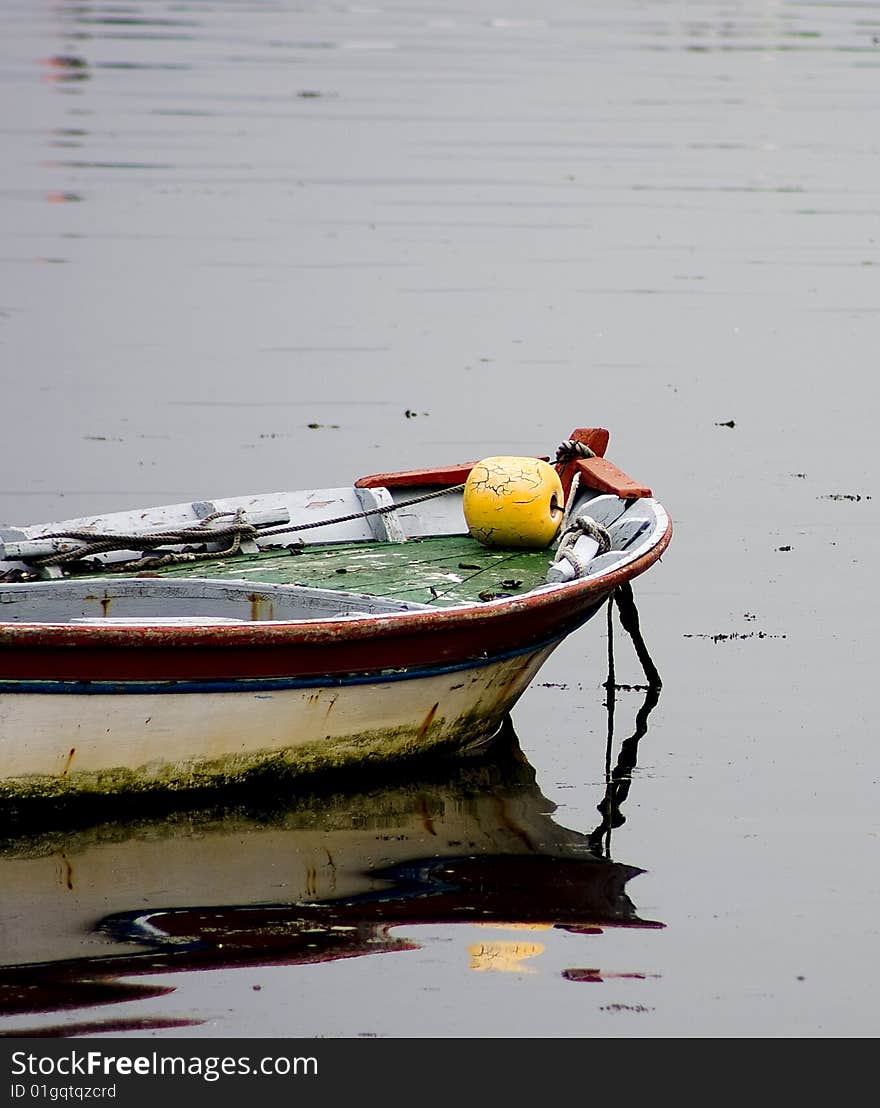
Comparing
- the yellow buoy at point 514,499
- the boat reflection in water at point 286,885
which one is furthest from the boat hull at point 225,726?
the yellow buoy at point 514,499

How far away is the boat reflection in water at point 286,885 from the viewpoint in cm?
595

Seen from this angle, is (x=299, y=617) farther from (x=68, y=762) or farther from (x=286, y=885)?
(x=286, y=885)

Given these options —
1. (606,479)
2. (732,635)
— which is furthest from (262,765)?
(732,635)

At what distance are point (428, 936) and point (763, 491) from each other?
19.9ft

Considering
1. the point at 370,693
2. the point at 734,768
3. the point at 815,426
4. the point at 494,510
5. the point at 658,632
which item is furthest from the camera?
the point at 815,426

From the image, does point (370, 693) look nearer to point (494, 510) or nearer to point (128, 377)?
point (494, 510)

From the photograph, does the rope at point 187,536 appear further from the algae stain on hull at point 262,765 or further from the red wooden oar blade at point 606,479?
the algae stain on hull at point 262,765

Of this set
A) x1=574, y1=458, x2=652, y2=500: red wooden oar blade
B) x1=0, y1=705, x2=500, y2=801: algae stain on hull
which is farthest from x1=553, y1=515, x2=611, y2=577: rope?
x1=0, y1=705, x2=500, y2=801: algae stain on hull

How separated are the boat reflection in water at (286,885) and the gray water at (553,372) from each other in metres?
0.13

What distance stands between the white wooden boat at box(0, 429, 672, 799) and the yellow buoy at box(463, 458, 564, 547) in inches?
0.4

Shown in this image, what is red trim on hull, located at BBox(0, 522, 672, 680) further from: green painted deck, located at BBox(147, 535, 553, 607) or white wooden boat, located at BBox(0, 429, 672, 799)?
green painted deck, located at BBox(147, 535, 553, 607)

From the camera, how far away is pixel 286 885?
654 cm

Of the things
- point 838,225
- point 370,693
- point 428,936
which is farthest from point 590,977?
point 838,225

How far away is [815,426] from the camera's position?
1320 cm
